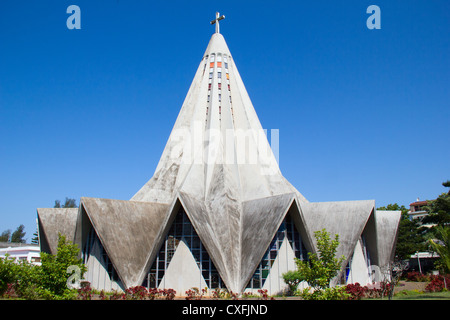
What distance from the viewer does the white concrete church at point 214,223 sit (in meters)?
21.6

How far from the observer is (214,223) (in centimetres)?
2367

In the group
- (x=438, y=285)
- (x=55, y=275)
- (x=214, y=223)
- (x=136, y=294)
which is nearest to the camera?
(x=55, y=275)

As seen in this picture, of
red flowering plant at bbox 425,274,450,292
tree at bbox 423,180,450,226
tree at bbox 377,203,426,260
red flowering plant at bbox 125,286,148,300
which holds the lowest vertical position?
red flowering plant at bbox 425,274,450,292

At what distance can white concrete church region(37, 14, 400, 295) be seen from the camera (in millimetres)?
21641

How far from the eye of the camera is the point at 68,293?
15523 millimetres

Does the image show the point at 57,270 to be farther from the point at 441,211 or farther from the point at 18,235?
the point at 18,235

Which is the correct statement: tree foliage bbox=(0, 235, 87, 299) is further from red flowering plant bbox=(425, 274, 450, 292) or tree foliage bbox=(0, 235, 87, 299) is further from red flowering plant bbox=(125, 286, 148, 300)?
red flowering plant bbox=(425, 274, 450, 292)

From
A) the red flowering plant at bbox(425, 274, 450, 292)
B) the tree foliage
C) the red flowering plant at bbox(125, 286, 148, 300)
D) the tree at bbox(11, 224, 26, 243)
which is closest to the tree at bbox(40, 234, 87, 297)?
the tree foliage

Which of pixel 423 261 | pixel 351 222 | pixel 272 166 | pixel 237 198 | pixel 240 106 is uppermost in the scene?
pixel 240 106

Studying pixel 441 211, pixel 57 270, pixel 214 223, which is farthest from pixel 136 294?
pixel 441 211

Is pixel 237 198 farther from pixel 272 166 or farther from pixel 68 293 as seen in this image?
pixel 68 293
